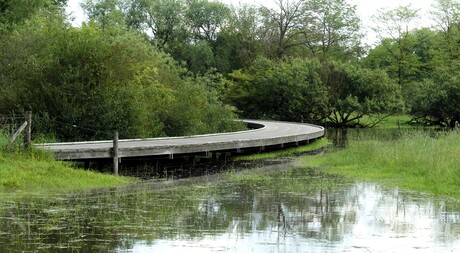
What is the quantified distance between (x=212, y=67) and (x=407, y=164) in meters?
45.1

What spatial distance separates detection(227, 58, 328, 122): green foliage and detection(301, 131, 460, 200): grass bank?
25.4 metres

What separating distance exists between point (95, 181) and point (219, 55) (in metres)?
55.5

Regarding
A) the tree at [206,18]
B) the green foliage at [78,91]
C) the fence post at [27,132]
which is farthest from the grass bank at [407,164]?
the tree at [206,18]

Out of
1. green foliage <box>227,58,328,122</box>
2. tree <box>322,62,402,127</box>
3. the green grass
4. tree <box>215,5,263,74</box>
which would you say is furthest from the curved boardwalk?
tree <box>215,5,263,74</box>

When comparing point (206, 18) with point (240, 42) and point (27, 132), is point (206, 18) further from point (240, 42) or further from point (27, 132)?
point (27, 132)

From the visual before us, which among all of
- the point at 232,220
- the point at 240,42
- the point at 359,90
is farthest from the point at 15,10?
the point at 240,42

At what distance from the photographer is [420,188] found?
17.0 m

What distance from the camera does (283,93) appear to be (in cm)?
5216

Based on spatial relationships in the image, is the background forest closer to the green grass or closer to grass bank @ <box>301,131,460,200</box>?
the green grass

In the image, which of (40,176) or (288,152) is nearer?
(40,176)

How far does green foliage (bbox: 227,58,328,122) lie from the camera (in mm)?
52219

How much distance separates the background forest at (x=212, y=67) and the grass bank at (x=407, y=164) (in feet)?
24.0

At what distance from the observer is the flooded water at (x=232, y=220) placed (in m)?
10.4

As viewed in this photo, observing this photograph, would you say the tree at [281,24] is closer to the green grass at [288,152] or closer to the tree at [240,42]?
the tree at [240,42]
